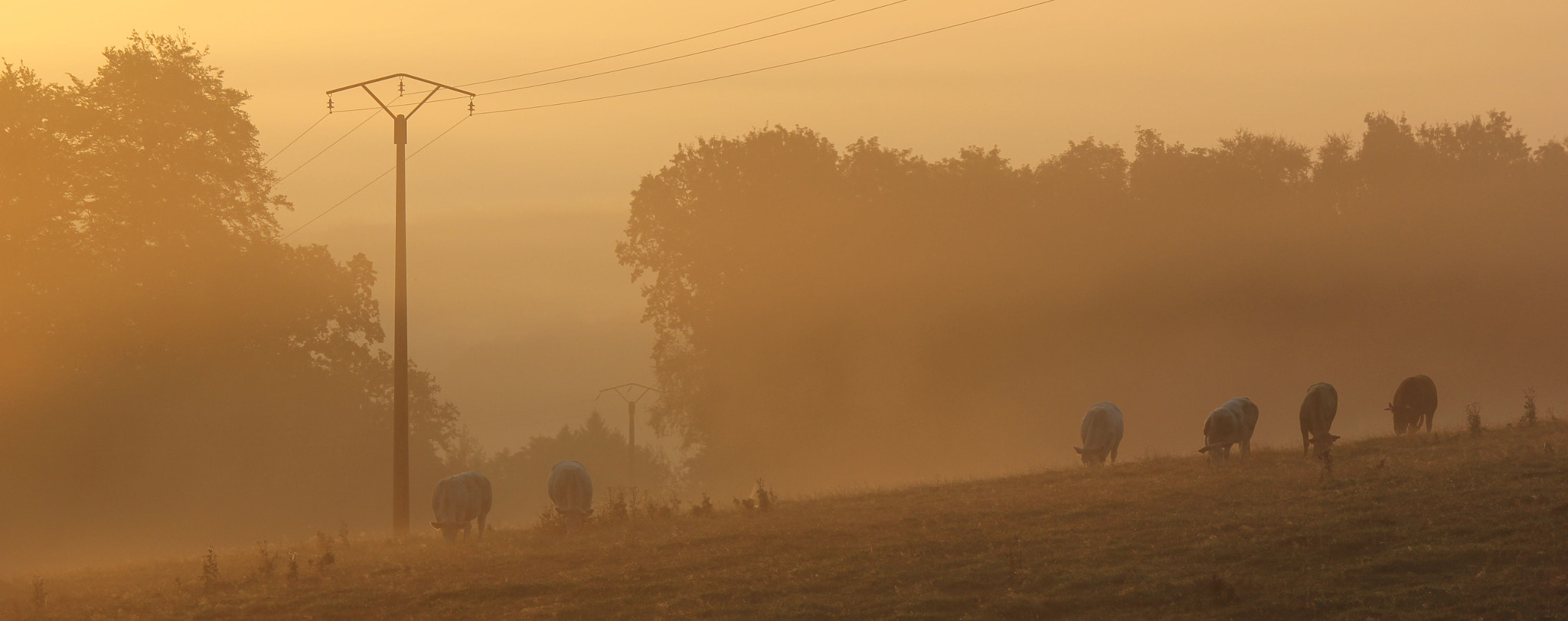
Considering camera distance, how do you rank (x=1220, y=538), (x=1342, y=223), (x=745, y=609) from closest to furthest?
(x=745, y=609)
(x=1220, y=538)
(x=1342, y=223)

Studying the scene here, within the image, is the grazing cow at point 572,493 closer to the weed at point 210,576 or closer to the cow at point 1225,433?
the weed at point 210,576

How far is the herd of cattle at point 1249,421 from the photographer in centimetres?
2820

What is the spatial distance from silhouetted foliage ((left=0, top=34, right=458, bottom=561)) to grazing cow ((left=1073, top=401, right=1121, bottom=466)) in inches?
1201

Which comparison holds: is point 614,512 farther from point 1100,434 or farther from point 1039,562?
point 1039,562

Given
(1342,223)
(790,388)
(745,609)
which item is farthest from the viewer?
(1342,223)

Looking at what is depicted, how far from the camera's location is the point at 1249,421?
29.4m

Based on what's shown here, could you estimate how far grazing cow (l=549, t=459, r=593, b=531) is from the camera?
28.8 m

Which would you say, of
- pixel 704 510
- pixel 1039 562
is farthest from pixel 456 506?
pixel 1039 562

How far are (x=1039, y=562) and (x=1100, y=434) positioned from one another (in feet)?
55.5

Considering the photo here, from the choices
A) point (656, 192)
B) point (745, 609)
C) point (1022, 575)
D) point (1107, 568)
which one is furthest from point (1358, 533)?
point (656, 192)

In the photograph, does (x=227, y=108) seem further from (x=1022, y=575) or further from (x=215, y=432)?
(x=1022, y=575)

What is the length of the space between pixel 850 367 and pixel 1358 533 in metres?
42.9

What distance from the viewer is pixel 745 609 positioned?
55.9ft

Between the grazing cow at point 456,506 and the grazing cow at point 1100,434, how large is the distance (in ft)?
48.2
